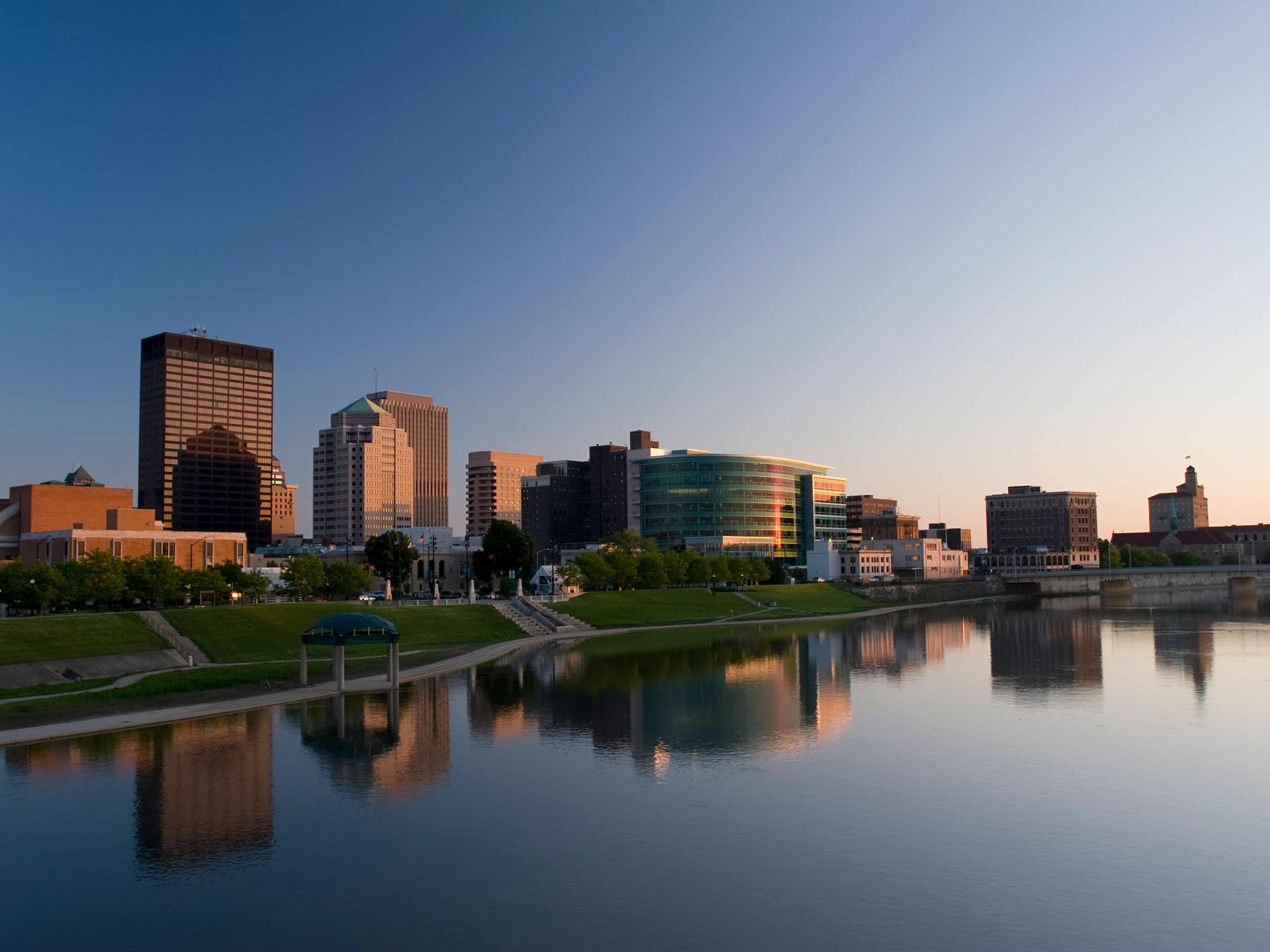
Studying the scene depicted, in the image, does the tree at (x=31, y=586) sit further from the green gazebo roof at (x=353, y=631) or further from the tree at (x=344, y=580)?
the green gazebo roof at (x=353, y=631)

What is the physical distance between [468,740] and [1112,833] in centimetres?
3194

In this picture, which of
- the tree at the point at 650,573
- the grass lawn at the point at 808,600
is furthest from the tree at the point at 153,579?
the grass lawn at the point at 808,600

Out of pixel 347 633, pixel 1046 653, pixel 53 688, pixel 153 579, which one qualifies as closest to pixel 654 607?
pixel 1046 653

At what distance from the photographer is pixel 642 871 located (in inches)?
1250

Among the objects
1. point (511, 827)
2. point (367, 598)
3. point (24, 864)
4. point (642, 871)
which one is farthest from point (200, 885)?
point (367, 598)

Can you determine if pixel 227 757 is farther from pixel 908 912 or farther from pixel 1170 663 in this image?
pixel 1170 663

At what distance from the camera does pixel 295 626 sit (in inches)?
3797

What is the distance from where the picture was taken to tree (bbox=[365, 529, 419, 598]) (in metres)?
155

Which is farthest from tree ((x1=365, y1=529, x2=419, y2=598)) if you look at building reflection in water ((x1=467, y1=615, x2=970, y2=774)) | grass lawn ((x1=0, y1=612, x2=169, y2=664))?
grass lawn ((x1=0, y1=612, x2=169, y2=664))

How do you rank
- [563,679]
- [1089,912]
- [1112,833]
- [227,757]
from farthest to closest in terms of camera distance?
1. [563,679]
2. [227,757]
3. [1112,833]
4. [1089,912]

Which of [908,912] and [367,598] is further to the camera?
[367,598]

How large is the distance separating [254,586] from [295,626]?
21.7 metres

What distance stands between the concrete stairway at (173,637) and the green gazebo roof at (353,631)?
63.6 ft

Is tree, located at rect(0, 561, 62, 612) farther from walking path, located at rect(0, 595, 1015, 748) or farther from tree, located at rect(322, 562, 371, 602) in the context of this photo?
tree, located at rect(322, 562, 371, 602)
